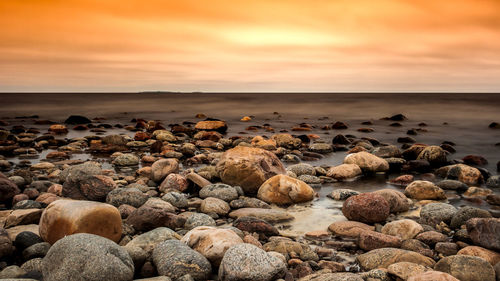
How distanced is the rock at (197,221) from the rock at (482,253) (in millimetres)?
3628

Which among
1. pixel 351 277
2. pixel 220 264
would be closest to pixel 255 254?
pixel 220 264

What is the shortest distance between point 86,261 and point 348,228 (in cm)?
383

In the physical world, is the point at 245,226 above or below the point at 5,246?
below

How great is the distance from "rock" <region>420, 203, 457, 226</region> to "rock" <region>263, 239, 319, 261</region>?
253 centimetres

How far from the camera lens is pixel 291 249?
16.8 ft

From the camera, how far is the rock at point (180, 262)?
4.24 meters

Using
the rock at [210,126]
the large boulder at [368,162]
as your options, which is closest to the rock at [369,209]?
the large boulder at [368,162]

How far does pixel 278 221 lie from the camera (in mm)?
6516

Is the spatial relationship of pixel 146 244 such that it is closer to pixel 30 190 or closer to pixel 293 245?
pixel 293 245

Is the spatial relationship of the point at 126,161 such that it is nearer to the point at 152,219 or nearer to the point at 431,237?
the point at 152,219

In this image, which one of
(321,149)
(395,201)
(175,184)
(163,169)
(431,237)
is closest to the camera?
(431,237)

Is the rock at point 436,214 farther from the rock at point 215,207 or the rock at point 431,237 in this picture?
the rock at point 215,207

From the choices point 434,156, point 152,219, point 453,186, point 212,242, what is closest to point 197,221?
point 152,219

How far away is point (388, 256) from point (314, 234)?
4.43ft
